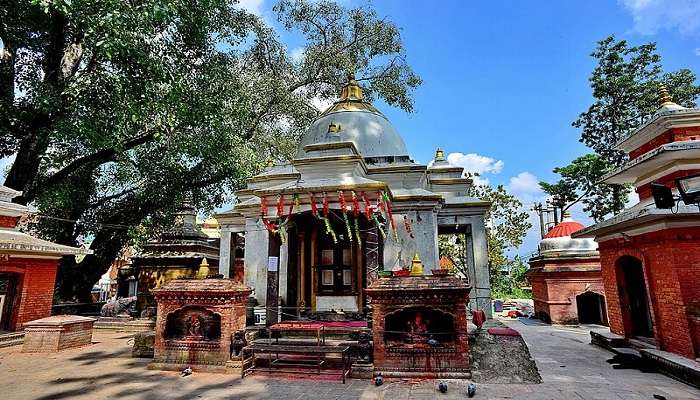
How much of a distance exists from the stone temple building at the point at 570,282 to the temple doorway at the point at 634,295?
18.5 ft

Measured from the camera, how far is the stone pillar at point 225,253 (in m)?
15.3

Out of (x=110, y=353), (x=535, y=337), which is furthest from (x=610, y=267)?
(x=110, y=353)

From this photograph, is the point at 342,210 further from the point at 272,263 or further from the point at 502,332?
the point at 502,332

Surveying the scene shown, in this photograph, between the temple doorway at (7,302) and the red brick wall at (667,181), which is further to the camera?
the temple doorway at (7,302)

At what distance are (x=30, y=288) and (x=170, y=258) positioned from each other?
5186 mm

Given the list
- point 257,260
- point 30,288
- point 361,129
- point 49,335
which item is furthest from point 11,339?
point 361,129

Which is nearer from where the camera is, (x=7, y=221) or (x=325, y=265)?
(x=325, y=265)

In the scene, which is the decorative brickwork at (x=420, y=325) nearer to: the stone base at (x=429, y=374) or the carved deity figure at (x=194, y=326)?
the stone base at (x=429, y=374)

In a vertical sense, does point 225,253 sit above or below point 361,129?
below

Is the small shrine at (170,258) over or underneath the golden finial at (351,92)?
underneath

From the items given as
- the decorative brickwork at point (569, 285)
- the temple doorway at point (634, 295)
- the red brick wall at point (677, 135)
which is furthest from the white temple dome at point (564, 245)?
the red brick wall at point (677, 135)

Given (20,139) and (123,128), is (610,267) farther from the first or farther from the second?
(20,139)

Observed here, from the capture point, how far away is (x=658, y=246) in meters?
8.84

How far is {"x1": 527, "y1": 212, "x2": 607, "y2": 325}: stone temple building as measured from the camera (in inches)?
664
